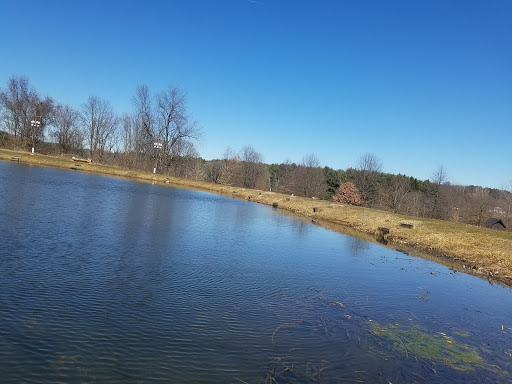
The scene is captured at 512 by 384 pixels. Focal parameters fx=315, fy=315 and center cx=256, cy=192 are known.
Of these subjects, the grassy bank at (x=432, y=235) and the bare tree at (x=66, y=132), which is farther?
the bare tree at (x=66, y=132)

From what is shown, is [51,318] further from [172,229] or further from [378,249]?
[378,249]

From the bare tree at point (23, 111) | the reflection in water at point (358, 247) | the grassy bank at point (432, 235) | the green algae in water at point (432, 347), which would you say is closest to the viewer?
the green algae in water at point (432, 347)

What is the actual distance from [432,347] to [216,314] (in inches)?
191

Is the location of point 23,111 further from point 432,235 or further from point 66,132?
point 432,235

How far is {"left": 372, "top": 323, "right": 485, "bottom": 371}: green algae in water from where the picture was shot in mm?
6516

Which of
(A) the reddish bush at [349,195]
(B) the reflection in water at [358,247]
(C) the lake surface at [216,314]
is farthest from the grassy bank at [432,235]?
(A) the reddish bush at [349,195]

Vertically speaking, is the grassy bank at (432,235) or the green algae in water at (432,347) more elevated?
the grassy bank at (432,235)

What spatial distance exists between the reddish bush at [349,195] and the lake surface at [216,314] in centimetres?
5985

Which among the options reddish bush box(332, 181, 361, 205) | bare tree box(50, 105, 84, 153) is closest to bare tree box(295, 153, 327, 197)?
reddish bush box(332, 181, 361, 205)

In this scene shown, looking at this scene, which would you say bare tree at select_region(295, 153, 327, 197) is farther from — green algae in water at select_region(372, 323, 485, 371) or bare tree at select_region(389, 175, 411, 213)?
green algae in water at select_region(372, 323, 485, 371)

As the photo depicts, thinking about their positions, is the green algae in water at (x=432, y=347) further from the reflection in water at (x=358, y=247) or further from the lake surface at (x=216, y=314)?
the reflection in water at (x=358, y=247)

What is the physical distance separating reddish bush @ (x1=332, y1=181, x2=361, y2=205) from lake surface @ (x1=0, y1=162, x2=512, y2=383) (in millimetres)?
59851

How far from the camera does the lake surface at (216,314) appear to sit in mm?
4988

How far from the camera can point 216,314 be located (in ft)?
22.9
